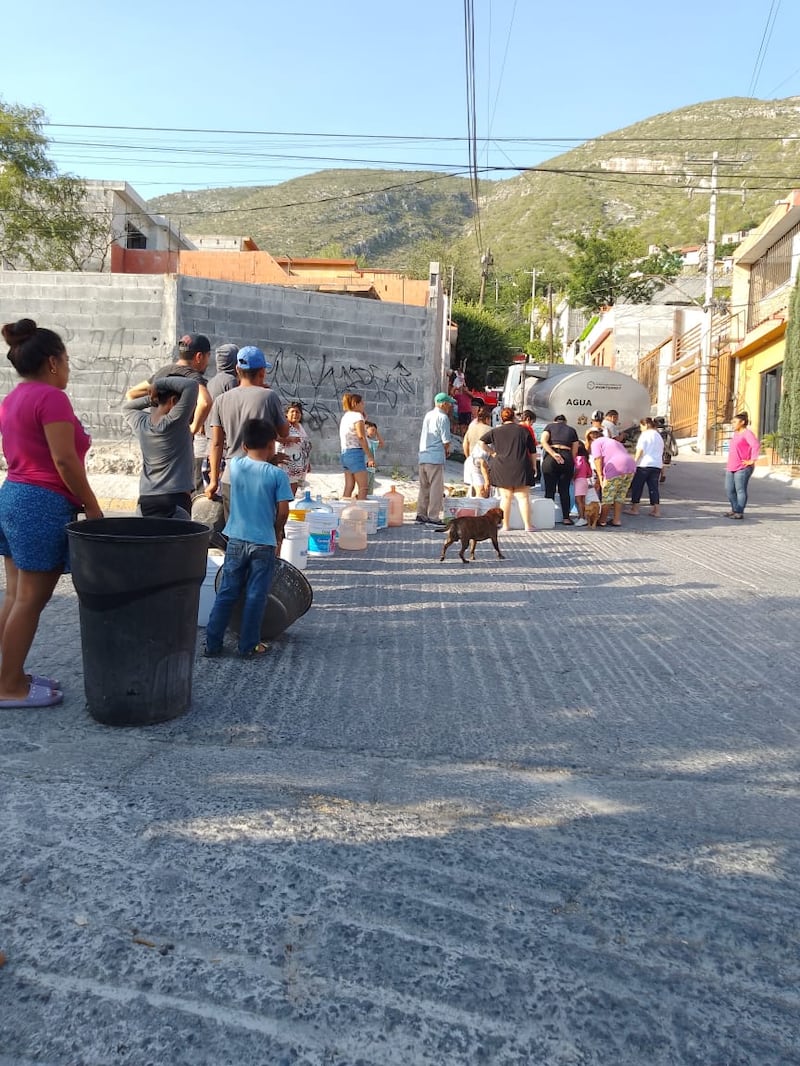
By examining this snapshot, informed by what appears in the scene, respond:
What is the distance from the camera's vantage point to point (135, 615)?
4.29m

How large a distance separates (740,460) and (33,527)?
1268 centimetres

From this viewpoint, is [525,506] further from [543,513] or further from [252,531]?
[252,531]

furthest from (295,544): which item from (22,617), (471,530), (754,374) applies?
(754,374)

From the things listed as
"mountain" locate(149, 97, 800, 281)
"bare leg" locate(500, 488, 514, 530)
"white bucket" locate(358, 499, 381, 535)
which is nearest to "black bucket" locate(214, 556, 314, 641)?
"white bucket" locate(358, 499, 381, 535)

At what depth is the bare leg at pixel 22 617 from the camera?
14.6ft

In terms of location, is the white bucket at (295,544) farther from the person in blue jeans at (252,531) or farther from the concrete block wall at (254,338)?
the concrete block wall at (254,338)

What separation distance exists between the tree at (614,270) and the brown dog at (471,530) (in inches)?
1967

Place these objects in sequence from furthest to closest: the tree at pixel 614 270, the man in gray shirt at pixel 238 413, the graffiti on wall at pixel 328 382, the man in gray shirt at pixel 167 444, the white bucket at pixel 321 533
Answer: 1. the tree at pixel 614 270
2. the graffiti on wall at pixel 328 382
3. the white bucket at pixel 321 533
4. the man in gray shirt at pixel 238 413
5. the man in gray shirt at pixel 167 444

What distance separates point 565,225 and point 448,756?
92.5 meters

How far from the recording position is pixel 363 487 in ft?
39.1

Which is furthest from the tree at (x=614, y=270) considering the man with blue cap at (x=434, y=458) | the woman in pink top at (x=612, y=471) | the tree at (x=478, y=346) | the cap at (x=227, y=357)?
the cap at (x=227, y=357)

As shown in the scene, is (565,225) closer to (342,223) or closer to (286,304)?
(342,223)

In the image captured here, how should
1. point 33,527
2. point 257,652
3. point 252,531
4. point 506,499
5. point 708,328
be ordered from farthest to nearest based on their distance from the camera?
point 708,328
point 506,499
point 257,652
point 252,531
point 33,527

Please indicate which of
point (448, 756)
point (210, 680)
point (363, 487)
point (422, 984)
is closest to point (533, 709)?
point (448, 756)
